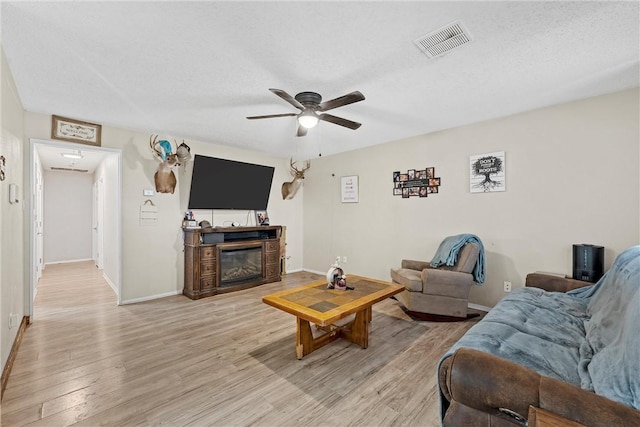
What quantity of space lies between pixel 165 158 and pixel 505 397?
450 cm

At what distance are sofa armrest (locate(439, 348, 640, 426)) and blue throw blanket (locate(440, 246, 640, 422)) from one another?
93 millimetres

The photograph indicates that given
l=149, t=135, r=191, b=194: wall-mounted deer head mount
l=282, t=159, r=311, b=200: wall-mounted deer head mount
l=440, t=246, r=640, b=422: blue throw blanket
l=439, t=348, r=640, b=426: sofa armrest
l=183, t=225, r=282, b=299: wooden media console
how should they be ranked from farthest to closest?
l=282, t=159, r=311, b=200: wall-mounted deer head mount, l=183, t=225, r=282, b=299: wooden media console, l=149, t=135, r=191, b=194: wall-mounted deer head mount, l=440, t=246, r=640, b=422: blue throw blanket, l=439, t=348, r=640, b=426: sofa armrest

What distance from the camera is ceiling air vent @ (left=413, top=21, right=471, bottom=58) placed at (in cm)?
186

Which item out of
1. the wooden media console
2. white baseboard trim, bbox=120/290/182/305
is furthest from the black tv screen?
white baseboard trim, bbox=120/290/182/305

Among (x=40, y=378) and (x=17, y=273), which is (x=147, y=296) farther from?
(x=40, y=378)

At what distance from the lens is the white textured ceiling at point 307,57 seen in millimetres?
1713

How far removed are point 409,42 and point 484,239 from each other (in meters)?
2.71

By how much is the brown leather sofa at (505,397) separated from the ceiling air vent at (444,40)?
1953 millimetres

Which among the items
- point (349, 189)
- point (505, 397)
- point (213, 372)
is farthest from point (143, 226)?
point (505, 397)

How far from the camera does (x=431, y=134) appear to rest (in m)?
4.12

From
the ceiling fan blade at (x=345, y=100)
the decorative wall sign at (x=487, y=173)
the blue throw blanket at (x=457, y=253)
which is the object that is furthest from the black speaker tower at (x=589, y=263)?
the ceiling fan blade at (x=345, y=100)

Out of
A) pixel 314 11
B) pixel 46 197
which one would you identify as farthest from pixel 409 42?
pixel 46 197

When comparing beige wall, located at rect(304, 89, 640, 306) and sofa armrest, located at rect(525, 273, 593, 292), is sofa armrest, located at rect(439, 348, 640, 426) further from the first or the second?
beige wall, located at rect(304, 89, 640, 306)

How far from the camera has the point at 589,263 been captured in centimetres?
268
